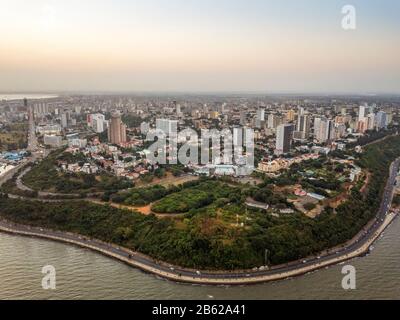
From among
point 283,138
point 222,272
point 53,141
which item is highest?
point 283,138

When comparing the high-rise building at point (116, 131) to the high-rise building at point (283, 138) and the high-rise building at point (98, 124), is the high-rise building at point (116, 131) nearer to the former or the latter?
the high-rise building at point (98, 124)

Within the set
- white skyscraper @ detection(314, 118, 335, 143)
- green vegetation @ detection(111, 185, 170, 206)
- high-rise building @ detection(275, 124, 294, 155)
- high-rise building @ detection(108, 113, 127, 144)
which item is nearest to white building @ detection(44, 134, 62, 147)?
high-rise building @ detection(108, 113, 127, 144)

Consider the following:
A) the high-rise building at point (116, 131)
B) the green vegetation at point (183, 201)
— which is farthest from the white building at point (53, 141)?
the green vegetation at point (183, 201)

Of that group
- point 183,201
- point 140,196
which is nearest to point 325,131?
point 183,201

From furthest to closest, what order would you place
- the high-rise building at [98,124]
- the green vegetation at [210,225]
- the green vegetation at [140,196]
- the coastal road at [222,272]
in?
the high-rise building at [98,124]
the green vegetation at [140,196]
the green vegetation at [210,225]
the coastal road at [222,272]

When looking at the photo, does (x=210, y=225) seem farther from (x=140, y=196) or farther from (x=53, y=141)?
(x=53, y=141)

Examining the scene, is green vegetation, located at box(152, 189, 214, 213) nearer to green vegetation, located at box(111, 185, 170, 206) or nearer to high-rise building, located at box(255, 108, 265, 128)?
green vegetation, located at box(111, 185, 170, 206)
